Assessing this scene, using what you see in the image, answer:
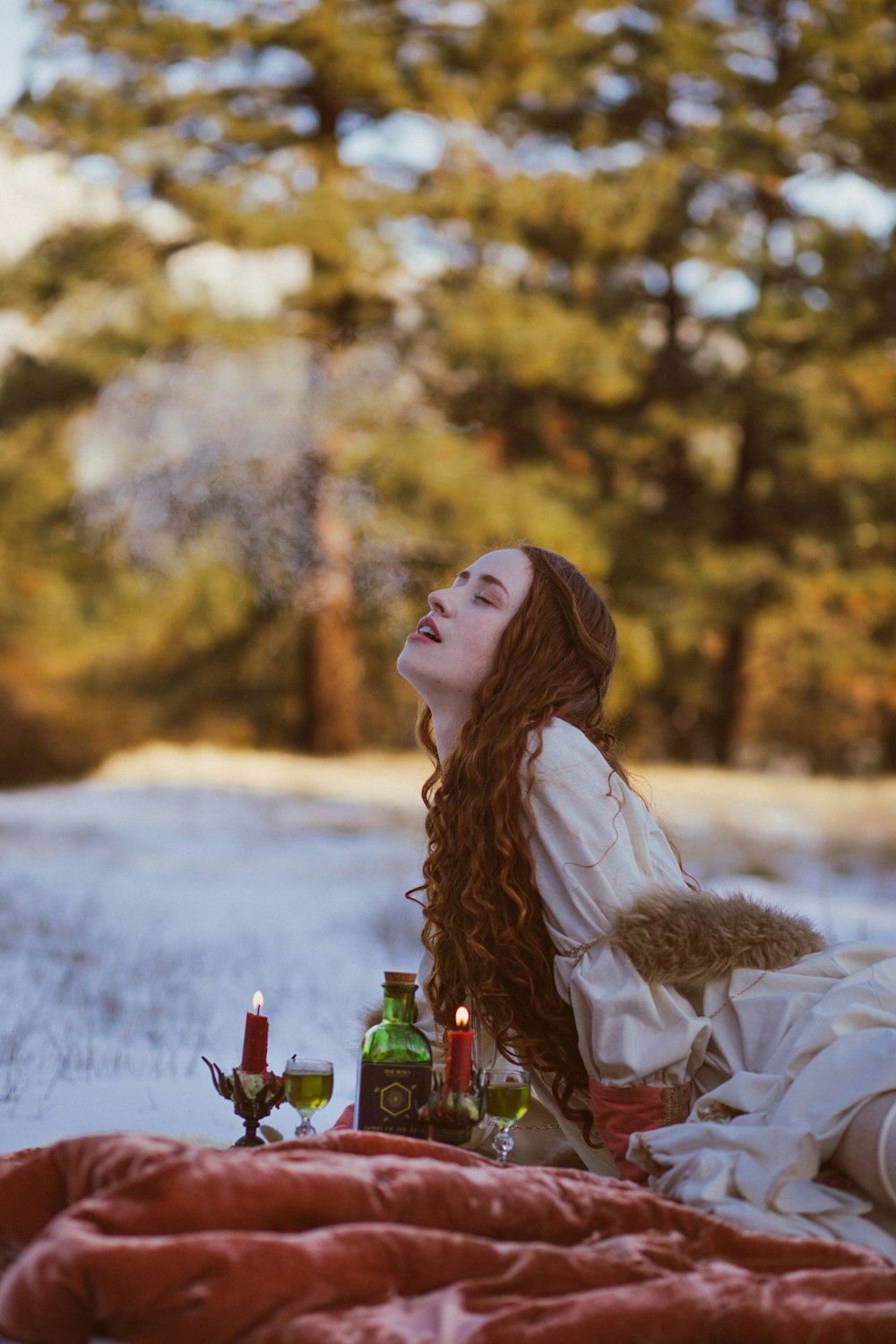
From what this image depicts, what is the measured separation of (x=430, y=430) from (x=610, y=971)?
1077 cm

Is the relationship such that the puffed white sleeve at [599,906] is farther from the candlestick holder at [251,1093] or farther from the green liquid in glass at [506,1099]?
the candlestick holder at [251,1093]

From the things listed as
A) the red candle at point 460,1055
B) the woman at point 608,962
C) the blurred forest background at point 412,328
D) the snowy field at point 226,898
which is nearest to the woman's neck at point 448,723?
the woman at point 608,962

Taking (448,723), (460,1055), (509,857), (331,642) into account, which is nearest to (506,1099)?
(460,1055)

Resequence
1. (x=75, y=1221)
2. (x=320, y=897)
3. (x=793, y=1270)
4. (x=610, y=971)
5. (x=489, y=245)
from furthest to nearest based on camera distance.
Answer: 1. (x=489, y=245)
2. (x=320, y=897)
3. (x=610, y=971)
4. (x=793, y=1270)
5. (x=75, y=1221)

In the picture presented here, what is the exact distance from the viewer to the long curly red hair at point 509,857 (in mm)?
2438

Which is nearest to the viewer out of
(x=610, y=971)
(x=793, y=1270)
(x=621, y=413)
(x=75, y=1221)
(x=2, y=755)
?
(x=75, y=1221)

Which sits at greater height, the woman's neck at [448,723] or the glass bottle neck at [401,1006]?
the woman's neck at [448,723]

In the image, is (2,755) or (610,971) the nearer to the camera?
(610,971)

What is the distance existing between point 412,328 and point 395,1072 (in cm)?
1129

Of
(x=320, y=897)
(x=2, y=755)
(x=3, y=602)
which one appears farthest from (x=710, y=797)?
(x=3, y=602)

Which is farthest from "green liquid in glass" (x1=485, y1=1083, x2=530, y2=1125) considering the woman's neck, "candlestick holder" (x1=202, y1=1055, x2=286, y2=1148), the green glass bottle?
the woman's neck

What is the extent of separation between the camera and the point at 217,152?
1245 cm

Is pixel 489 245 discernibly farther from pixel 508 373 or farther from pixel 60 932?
pixel 60 932

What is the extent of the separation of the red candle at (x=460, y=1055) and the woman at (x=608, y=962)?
190mm
